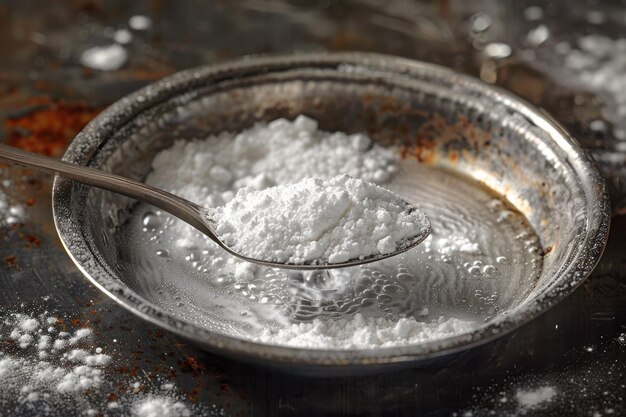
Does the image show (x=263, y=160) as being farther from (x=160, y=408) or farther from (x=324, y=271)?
(x=160, y=408)

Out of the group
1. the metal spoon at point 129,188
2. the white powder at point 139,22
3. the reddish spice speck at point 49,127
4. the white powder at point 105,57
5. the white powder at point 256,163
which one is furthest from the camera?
the white powder at point 139,22

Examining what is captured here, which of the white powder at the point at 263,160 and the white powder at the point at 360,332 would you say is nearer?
the white powder at the point at 360,332

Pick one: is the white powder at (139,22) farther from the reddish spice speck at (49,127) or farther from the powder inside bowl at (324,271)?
the powder inside bowl at (324,271)

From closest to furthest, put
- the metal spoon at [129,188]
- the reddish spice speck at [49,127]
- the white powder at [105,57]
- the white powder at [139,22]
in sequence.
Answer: the metal spoon at [129,188] → the reddish spice speck at [49,127] → the white powder at [105,57] → the white powder at [139,22]

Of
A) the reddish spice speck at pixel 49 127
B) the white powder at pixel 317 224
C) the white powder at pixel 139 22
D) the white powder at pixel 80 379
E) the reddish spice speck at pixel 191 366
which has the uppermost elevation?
the white powder at pixel 317 224

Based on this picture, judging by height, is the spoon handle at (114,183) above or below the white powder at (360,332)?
above

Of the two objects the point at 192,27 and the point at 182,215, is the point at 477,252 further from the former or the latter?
the point at 192,27

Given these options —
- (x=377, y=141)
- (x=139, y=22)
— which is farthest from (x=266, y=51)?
(x=377, y=141)

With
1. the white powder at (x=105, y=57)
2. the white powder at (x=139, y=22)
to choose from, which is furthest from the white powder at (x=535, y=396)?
the white powder at (x=139, y=22)

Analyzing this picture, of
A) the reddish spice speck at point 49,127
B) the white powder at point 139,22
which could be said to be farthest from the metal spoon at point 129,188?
the white powder at point 139,22
